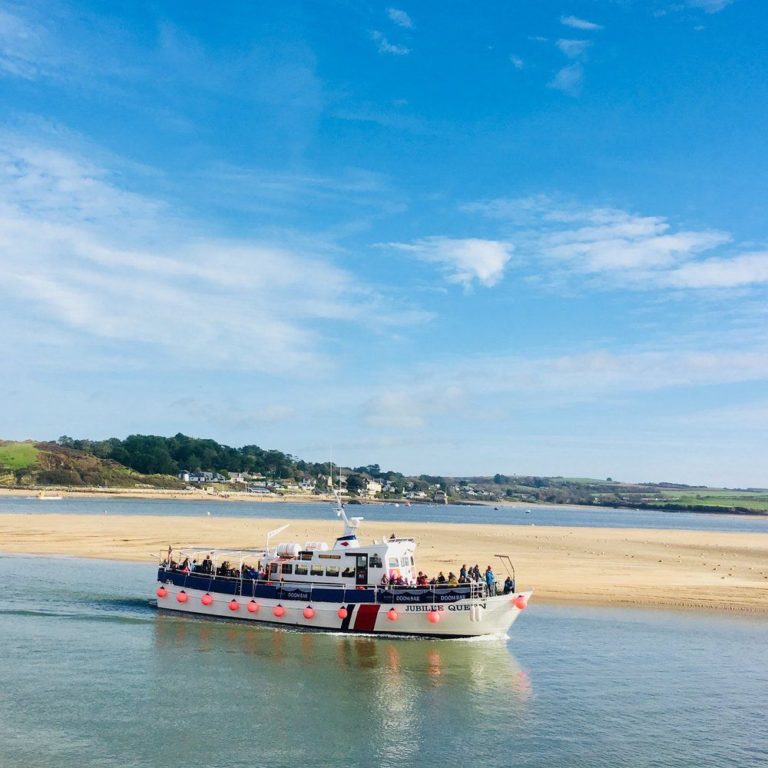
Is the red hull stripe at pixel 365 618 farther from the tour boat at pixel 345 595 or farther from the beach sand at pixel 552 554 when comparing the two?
the beach sand at pixel 552 554

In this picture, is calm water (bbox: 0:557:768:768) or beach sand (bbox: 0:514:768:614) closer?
calm water (bbox: 0:557:768:768)

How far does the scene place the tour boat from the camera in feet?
106

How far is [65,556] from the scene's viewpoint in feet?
180

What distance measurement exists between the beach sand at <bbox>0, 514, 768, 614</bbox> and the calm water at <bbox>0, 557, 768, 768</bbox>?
658cm

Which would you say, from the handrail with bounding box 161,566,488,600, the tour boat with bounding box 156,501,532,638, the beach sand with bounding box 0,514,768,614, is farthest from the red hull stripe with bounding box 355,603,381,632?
the beach sand with bounding box 0,514,768,614

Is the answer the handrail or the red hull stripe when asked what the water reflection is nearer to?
the red hull stripe

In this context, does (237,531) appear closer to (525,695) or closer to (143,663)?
(143,663)

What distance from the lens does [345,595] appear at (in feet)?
110

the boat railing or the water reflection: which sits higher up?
the boat railing

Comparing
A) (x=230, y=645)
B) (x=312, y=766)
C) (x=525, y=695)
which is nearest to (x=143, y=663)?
(x=230, y=645)

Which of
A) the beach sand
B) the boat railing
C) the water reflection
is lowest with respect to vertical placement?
the water reflection

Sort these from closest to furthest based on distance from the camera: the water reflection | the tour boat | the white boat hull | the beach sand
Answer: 1. the water reflection
2. the white boat hull
3. the tour boat
4. the beach sand

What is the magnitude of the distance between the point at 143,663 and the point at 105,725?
7.01 m

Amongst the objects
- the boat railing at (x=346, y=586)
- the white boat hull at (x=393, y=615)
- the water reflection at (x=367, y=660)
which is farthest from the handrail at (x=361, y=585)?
the water reflection at (x=367, y=660)
